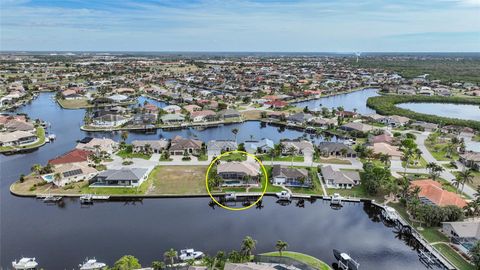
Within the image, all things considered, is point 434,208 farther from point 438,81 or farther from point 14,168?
point 438,81

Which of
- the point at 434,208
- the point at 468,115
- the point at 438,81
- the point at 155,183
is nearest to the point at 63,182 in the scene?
the point at 155,183

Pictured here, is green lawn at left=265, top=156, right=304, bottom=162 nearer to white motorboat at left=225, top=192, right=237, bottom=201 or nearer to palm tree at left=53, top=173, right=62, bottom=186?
white motorboat at left=225, top=192, right=237, bottom=201

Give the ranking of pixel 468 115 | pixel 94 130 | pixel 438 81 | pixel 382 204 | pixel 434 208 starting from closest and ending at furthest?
1. pixel 434 208
2. pixel 382 204
3. pixel 94 130
4. pixel 468 115
5. pixel 438 81

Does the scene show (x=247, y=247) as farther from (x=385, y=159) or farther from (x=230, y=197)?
(x=385, y=159)

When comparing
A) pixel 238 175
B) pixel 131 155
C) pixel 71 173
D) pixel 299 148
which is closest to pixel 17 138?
pixel 131 155

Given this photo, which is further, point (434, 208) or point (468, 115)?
point (468, 115)

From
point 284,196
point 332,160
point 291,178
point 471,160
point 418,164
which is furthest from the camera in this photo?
point 332,160

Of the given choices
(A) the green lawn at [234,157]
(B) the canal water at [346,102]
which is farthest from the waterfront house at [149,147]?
(B) the canal water at [346,102]
